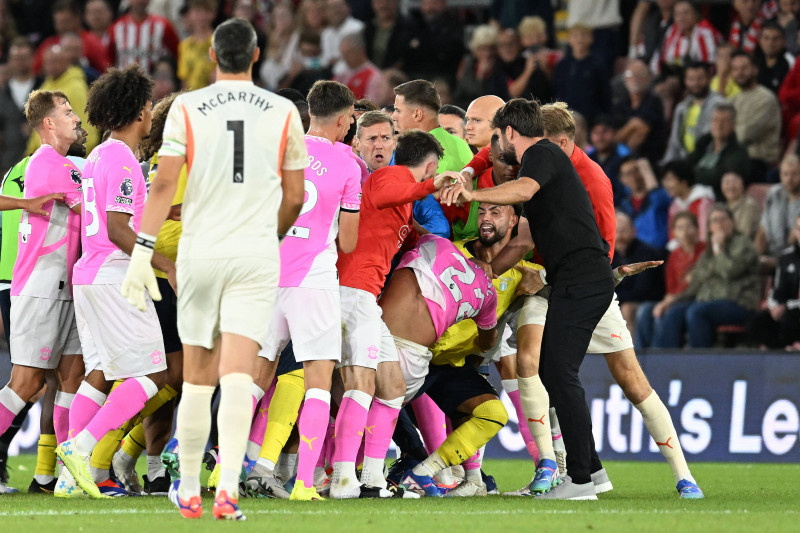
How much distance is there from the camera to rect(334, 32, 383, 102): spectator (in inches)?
625

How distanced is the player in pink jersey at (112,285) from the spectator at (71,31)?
1001 cm

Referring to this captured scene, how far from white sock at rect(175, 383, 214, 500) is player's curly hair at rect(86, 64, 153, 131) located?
2.56m

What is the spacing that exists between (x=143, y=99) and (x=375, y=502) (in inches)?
121

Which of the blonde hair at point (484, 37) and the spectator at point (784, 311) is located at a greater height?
the blonde hair at point (484, 37)

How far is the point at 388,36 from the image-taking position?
16922mm

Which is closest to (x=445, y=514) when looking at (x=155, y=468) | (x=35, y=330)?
(x=155, y=468)

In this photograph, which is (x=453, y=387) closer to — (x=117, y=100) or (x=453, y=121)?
(x=453, y=121)

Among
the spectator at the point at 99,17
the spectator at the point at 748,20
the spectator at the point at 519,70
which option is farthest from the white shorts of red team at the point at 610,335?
the spectator at the point at 99,17

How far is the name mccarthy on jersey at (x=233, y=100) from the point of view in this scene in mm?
6004

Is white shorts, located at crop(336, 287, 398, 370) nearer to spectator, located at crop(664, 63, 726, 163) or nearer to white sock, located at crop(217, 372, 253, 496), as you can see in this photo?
white sock, located at crop(217, 372, 253, 496)

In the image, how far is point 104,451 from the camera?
7895mm

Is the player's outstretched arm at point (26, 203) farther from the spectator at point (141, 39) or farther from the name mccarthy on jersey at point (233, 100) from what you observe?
the spectator at point (141, 39)

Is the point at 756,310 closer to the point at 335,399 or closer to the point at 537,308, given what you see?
the point at 537,308

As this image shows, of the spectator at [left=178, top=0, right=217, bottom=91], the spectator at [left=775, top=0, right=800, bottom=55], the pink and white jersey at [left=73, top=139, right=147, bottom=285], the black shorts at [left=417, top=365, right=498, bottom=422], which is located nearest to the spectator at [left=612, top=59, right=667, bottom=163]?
the spectator at [left=775, top=0, right=800, bottom=55]
